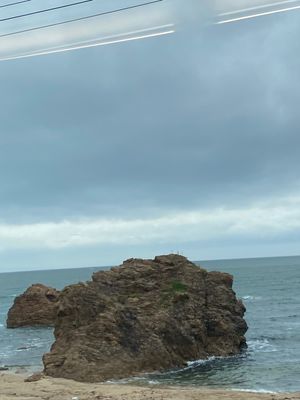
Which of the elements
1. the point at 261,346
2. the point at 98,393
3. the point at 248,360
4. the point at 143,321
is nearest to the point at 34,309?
the point at 261,346

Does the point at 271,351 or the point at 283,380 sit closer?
the point at 283,380

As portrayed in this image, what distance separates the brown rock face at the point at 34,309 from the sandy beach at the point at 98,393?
132 feet

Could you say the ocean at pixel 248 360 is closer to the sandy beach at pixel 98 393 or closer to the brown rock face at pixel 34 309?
the sandy beach at pixel 98 393

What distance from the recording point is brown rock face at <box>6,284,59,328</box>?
65375 millimetres

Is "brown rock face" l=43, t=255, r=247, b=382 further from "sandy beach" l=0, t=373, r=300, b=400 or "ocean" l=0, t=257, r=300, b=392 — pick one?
"sandy beach" l=0, t=373, r=300, b=400

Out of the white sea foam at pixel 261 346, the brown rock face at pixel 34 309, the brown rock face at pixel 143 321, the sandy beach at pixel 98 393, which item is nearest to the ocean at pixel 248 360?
the white sea foam at pixel 261 346

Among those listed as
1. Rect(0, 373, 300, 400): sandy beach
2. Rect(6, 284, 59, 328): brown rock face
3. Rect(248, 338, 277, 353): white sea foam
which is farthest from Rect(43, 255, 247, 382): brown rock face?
Rect(6, 284, 59, 328): brown rock face

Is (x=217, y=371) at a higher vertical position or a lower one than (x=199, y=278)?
lower

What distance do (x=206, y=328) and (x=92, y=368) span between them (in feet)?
35.2

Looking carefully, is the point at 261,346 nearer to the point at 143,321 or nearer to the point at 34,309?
the point at 143,321

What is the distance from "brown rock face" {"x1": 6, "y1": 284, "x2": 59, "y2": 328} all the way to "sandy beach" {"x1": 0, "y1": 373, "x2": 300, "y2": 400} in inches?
1580

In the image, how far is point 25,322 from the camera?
65.4 meters

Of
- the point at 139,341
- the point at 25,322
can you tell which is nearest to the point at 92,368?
the point at 139,341

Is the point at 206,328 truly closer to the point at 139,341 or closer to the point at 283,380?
the point at 139,341
